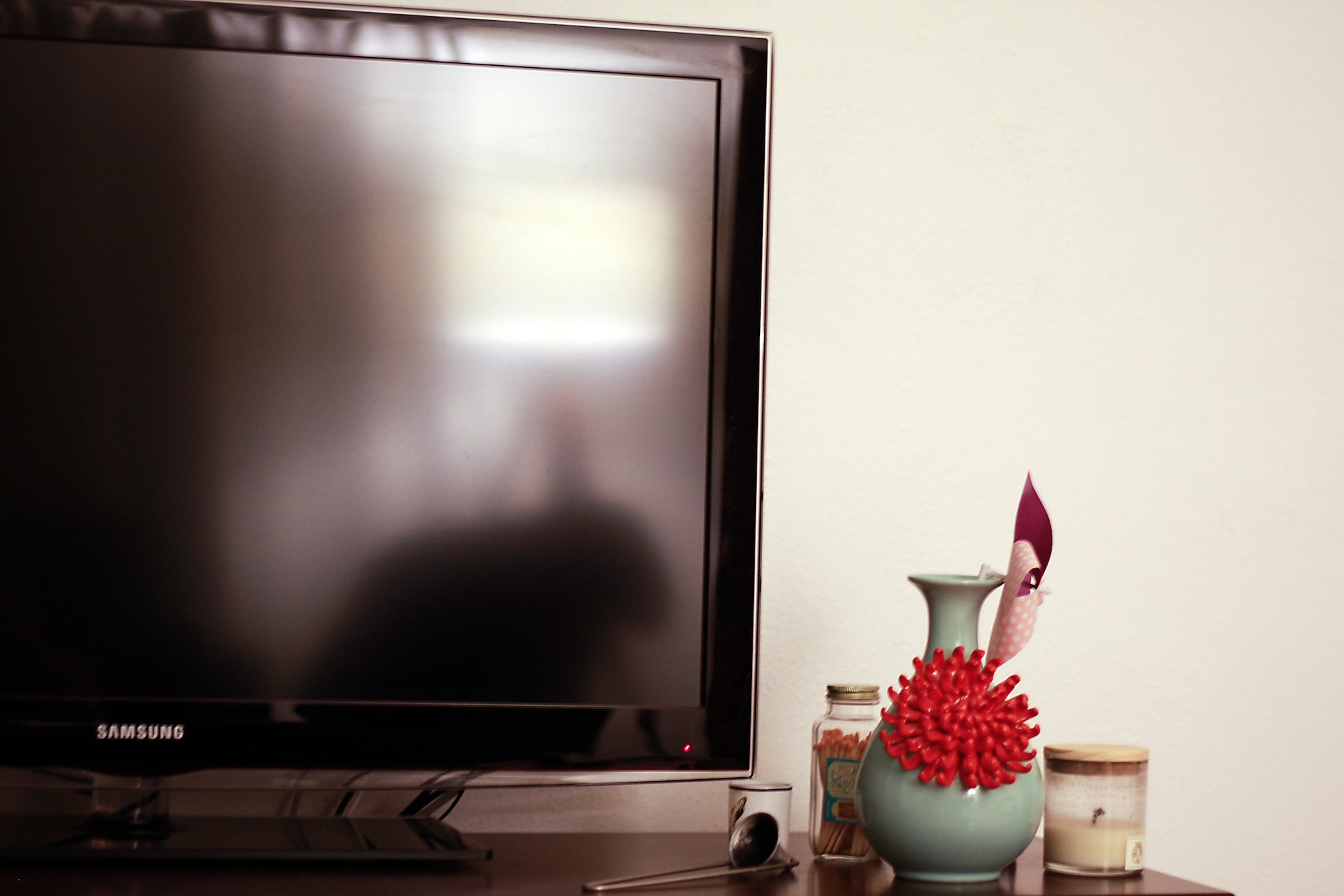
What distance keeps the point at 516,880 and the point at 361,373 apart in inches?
18.0

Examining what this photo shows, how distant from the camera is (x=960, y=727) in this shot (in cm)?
84

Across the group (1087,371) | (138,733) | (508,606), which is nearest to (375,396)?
(508,606)

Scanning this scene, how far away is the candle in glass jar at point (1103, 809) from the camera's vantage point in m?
0.87

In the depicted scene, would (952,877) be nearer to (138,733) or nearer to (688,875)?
(688,875)

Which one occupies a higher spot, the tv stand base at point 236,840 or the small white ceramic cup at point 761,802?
the small white ceramic cup at point 761,802

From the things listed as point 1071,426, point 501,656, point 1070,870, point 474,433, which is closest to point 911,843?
point 1070,870

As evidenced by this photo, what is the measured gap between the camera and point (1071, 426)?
129 centimetres

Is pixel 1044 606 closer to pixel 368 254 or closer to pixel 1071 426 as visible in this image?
pixel 1071 426

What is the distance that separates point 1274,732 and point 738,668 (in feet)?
2.35

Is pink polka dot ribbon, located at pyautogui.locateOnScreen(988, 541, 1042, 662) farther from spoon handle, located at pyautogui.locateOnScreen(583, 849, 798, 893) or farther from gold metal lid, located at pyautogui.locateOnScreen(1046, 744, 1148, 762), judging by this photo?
spoon handle, located at pyautogui.locateOnScreen(583, 849, 798, 893)

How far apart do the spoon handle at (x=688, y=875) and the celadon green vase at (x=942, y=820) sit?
0.26 ft

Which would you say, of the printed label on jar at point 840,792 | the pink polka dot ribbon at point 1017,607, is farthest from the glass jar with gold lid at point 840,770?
the pink polka dot ribbon at point 1017,607

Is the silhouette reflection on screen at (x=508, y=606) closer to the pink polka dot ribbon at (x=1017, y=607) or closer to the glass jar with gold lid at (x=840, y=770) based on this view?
the glass jar with gold lid at (x=840, y=770)

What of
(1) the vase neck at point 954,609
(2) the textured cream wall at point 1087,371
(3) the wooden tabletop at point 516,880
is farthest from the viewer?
(2) the textured cream wall at point 1087,371
